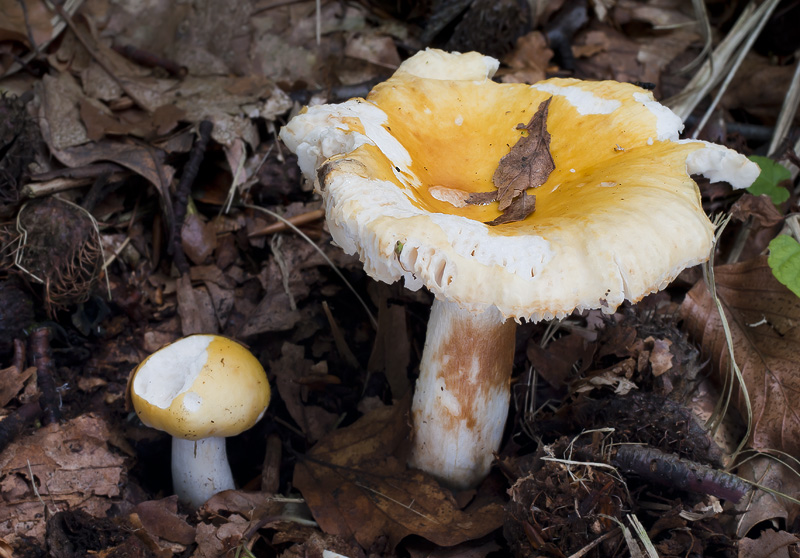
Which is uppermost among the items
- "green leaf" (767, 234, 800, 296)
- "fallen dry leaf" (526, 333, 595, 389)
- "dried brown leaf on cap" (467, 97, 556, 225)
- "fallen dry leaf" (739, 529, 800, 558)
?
"dried brown leaf on cap" (467, 97, 556, 225)

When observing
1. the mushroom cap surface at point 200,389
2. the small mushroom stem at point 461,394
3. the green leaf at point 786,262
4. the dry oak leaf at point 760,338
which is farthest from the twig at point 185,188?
the green leaf at point 786,262

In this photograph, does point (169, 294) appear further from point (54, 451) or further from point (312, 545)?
point (312, 545)

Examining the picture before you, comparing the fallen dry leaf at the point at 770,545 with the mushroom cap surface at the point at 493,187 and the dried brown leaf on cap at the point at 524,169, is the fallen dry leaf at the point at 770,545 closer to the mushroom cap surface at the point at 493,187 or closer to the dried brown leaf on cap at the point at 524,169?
the mushroom cap surface at the point at 493,187

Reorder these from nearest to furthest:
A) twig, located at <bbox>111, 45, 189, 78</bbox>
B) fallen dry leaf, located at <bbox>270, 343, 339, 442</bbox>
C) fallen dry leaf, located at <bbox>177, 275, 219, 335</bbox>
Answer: fallen dry leaf, located at <bbox>270, 343, 339, 442</bbox>
fallen dry leaf, located at <bbox>177, 275, 219, 335</bbox>
twig, located at <bbox>111, 45, 189, 78</bbox>

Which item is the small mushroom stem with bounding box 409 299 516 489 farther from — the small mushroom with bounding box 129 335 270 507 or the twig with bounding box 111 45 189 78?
the twig with bounding box 111 45 189 78

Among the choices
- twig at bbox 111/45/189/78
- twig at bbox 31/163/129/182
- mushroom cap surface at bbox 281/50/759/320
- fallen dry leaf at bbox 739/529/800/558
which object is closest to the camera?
mushroom cap surface at bbox 281/50/759/320

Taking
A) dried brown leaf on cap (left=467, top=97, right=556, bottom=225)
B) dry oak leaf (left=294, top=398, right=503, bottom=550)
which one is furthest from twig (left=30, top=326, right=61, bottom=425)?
dried brown leaf on cap (left=467, top=97, right=556, bottom=225)

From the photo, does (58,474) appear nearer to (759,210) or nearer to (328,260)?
(328,260)

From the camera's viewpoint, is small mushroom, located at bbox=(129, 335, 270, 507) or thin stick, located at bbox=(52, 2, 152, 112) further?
thin stick, located at bbox=(52, 2, 152, 112)
